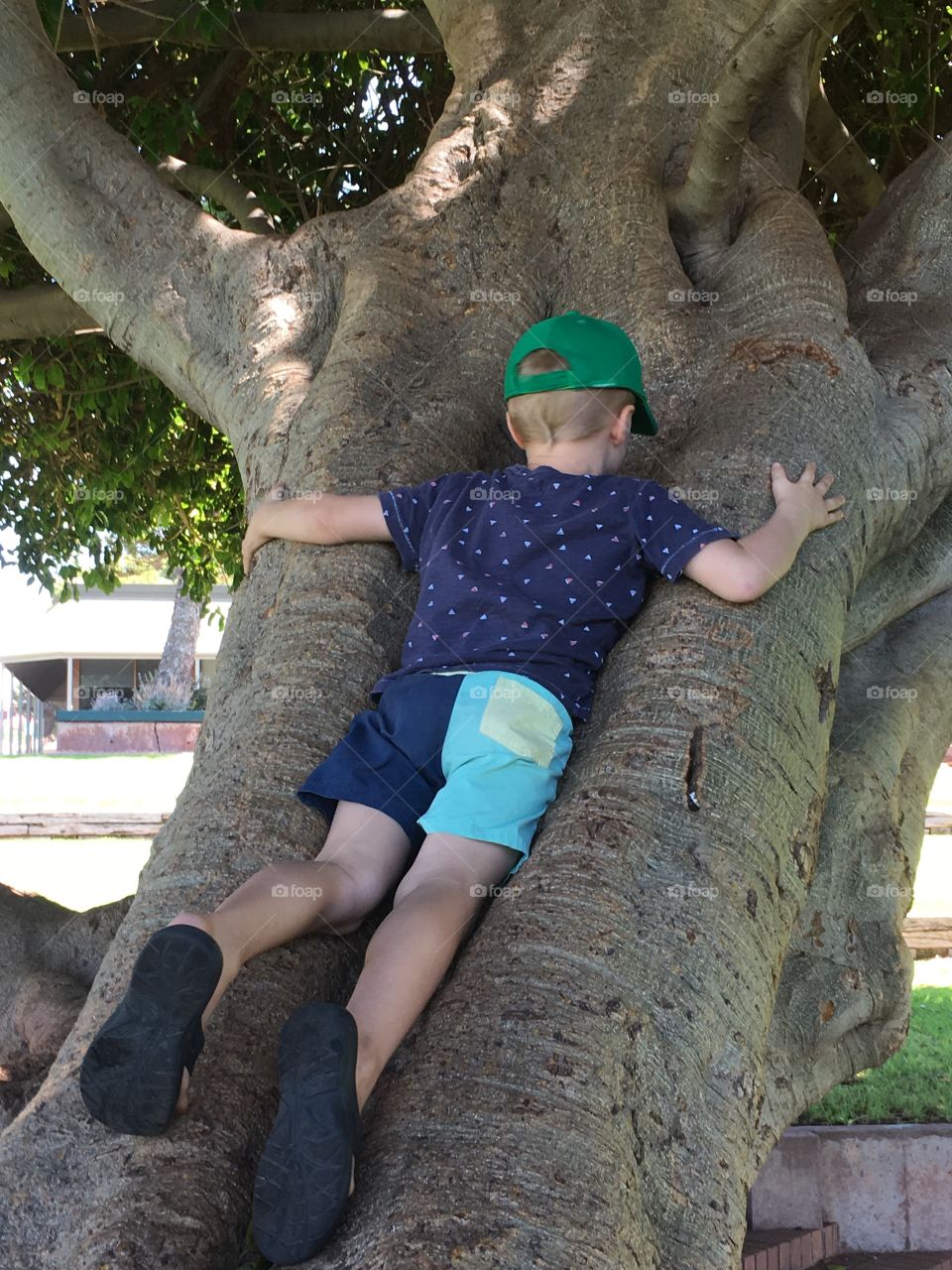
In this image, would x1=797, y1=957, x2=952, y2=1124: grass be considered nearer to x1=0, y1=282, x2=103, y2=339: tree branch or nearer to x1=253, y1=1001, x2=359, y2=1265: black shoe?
x1=253, y1=1001, x2=359, y2=1265: black shoe

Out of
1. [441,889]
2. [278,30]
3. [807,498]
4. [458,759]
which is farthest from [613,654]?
[278,30]

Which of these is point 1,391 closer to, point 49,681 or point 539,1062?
point 539,1062

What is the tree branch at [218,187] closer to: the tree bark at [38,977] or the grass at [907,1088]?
the tree bark at [38,977]

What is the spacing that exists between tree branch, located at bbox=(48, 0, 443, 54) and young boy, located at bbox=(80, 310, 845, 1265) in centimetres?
315

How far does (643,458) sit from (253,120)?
4968 mm

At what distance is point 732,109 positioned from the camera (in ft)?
11.4

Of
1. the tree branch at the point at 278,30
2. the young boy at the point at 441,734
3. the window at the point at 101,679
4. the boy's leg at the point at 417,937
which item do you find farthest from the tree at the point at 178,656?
the boy's leg at the point at 417,937

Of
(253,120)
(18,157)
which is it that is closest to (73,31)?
(18,157)

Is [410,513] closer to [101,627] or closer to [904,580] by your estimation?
[904,580]

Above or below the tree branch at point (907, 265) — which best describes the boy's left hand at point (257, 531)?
below

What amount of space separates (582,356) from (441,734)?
0.91m

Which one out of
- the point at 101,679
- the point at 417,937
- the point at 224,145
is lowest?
the point at 417,937

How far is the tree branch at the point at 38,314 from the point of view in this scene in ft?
20.2

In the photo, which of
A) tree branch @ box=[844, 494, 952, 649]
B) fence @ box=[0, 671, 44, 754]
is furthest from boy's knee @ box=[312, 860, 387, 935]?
fence @ box=[0, 671, 44, 754]
